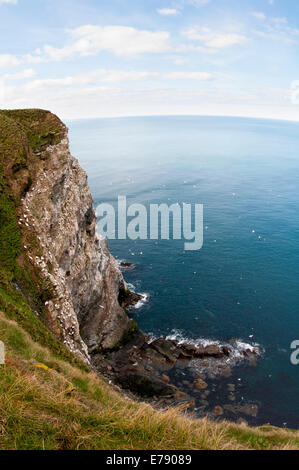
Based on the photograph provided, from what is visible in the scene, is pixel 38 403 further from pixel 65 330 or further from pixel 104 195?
pixel 104 195

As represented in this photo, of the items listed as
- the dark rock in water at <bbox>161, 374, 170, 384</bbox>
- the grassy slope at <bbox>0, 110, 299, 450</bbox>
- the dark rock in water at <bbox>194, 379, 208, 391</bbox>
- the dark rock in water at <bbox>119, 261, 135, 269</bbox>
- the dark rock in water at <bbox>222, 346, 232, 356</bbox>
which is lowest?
the dark rock in water at <bbox>194, 379, 208, 391</bbox>

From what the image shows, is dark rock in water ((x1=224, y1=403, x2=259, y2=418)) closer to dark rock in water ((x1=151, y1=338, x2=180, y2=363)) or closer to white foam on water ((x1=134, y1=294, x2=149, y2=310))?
dark rock in water ((x1=151, y1=338, x2=180, y2=363))

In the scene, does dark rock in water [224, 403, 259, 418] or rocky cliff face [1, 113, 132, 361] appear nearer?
rocky cliff face [1, 113, 132, 361]

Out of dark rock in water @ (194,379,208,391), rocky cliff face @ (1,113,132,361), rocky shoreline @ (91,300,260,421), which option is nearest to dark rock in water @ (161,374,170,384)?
rocky shoreline @ (91,300,260,421)

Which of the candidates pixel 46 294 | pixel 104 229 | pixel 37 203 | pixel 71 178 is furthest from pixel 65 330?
pixel 104 229

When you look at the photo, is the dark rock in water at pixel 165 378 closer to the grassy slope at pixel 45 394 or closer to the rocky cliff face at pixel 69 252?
the rocky cliff face at pixel 69 252

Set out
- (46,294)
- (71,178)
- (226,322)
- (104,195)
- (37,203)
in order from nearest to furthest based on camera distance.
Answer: (46,294), (37,203), (71,178), (226,322), (104,195)
